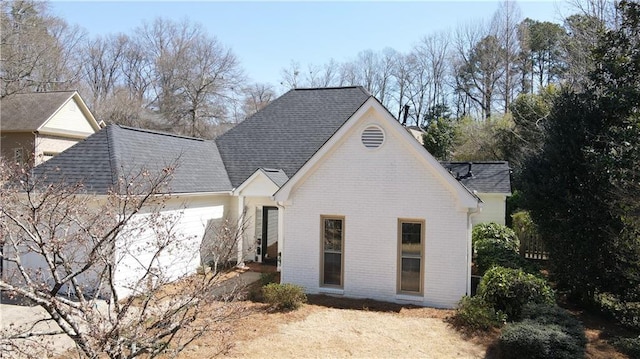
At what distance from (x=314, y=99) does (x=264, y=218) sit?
7.01 m

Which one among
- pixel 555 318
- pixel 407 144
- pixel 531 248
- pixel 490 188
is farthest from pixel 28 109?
pixel 555 318

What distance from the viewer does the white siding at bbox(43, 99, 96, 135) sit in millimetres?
27594

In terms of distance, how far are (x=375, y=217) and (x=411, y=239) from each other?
1135 millimetres

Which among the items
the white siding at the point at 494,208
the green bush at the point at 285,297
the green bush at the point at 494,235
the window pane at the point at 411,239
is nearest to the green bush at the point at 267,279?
the green bush at the point at 285,297

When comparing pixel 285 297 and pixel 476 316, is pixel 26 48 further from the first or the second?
pixel 476 316

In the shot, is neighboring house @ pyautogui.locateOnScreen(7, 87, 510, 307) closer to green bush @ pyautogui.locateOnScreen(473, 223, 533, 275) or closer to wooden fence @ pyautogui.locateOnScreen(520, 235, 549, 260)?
green bush @ pyautogui.locateOnScreen(473, 223, 533, 275)

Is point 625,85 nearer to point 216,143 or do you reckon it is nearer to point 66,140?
point 216,143

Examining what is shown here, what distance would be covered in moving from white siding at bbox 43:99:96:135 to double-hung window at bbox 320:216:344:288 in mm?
23396

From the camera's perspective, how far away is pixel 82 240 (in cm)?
532

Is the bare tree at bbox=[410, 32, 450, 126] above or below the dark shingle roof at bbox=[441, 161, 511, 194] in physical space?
above

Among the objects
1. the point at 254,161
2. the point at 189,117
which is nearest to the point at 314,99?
the point at 254,161

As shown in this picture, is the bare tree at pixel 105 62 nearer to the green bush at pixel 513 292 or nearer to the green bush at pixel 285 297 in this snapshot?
the green bush at pixel 285 297

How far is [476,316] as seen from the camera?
30.3 feet

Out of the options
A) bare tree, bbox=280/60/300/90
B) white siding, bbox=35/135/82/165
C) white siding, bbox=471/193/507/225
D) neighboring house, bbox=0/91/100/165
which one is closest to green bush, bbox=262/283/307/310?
white siding, bbox=471/193/507/225
